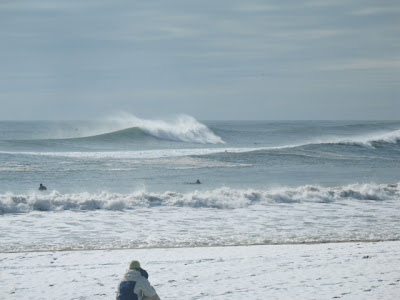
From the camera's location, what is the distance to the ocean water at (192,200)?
10.3m

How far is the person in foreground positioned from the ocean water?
4756mm

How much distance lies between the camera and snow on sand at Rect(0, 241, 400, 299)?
6625 millimetres

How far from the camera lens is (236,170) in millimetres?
24312

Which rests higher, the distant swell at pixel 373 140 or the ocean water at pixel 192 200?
the distant swell at pixel 373 140

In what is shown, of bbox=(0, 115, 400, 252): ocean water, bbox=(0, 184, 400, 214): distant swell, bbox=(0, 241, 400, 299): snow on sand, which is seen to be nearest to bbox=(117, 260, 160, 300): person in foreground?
bbox=(0, 241, 400, 299): snow on sand

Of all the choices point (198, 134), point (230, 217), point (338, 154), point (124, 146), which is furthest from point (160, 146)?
point (230, 217)

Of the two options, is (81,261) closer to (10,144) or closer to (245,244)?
(245,244)

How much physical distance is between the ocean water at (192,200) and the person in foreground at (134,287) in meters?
4.76

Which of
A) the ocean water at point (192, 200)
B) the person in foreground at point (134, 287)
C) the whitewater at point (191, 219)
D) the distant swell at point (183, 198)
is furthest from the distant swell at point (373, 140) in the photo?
the person in foreground at point (134, 287)

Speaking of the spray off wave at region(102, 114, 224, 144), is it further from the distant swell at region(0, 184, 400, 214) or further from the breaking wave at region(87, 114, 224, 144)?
the distant swell at region(0, 184, 400, 214)

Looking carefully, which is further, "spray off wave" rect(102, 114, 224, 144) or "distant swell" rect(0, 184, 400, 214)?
"spray off wave" rect(102, 114, 224, 144)

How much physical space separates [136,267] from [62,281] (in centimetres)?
289

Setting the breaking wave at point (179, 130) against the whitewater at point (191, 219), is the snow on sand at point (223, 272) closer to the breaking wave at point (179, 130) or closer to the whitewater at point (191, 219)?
the whitewater at point (191, 219)

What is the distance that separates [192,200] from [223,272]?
6.63 metres
